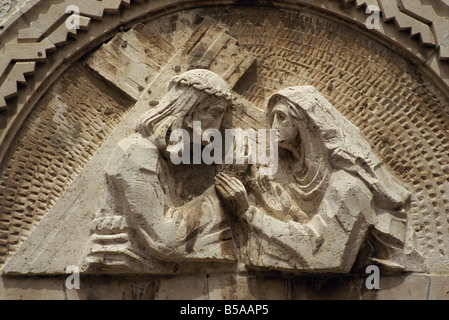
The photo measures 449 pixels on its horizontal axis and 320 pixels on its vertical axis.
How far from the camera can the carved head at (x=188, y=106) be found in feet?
19.2

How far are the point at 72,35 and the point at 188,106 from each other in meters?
0.94

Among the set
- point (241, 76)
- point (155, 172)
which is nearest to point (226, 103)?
point (241, 76)

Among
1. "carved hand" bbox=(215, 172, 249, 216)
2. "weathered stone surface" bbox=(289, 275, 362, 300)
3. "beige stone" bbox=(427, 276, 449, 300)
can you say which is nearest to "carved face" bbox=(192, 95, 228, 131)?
"carved hand" bbox=(215, 172, 249, 216)

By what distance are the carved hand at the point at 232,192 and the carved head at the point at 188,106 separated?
14.4 inches

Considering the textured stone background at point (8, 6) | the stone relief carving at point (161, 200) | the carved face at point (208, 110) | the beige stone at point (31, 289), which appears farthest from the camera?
the textured stone background at point (8, 6)

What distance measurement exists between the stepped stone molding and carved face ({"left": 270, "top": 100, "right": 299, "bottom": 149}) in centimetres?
81

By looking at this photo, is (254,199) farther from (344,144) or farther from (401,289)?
(401,289)

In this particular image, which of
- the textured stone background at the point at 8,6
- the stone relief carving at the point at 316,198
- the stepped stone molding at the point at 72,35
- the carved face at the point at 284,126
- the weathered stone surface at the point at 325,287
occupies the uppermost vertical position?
the textured stone background at the point at 8,6

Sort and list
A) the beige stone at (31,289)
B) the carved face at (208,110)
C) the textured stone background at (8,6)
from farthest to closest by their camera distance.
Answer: the textured stone background at (8,6) < the carved face at (208,110) < the beige stone at (31,289)

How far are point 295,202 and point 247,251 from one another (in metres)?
0.45

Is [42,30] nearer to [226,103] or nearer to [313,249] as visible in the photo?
[226,103]

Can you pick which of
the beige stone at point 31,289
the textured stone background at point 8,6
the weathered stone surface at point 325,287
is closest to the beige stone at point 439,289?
the weathered stone surface at point 325,287

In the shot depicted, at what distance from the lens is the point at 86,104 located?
6.12 meters

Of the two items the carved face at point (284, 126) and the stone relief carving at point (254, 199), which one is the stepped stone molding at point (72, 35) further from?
the carved face at point (284, 126)
